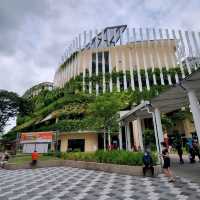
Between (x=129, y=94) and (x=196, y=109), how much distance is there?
2471 centimetres

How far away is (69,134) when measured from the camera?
32250mm

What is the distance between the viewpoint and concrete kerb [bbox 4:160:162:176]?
10.1 metres

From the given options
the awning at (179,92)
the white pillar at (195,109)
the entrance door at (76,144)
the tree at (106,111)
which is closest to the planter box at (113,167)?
the white pillar at (195,109)

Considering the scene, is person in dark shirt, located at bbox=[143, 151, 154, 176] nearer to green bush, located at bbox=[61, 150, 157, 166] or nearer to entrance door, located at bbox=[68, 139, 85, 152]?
green bush, located at bbox=[61, 150, 157, 166]

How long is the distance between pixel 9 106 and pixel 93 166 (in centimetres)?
2559

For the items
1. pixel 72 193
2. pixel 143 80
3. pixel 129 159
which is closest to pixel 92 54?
pixel 143 80

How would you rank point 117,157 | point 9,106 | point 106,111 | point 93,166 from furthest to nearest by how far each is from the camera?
point 9,106, point 106,111, point 93,166, point 117,157

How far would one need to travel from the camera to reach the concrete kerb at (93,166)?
33.3 ft

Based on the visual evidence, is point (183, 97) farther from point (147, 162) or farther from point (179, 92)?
point (147, 162)

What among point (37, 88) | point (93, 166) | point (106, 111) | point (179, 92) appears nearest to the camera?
point (179, 92)

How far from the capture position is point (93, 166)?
44.5 feet

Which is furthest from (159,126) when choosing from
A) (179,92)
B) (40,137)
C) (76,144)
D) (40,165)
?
(76,144)

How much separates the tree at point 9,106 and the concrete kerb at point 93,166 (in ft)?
60.5

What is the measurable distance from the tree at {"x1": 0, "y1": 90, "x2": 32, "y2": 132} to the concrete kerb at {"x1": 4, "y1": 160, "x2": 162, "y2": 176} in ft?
60.5
